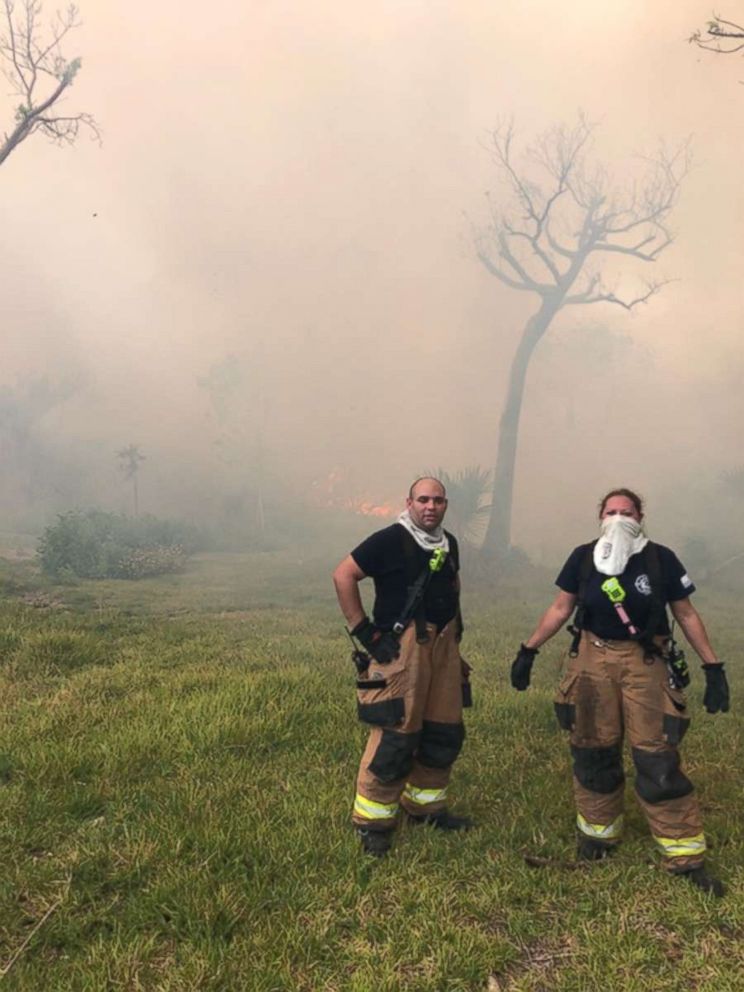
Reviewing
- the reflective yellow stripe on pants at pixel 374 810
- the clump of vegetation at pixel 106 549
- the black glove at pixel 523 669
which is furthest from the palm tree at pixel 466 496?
the reflective yellow stripe on pants at pixel 374 810

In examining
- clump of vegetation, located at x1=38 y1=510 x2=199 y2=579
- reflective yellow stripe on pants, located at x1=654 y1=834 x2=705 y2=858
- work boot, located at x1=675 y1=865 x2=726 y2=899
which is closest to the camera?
work boot, located at x1=675 y1=865 x2=726 y2=899

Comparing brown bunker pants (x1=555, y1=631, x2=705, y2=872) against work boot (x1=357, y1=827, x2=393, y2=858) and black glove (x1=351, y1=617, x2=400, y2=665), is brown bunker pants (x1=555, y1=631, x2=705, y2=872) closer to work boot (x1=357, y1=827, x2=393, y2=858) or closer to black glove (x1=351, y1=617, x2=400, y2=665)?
black glove (x1=351, y1=617, x2=400, y2=665)

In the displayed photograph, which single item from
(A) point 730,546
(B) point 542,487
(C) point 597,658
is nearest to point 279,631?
(C) point 597,658

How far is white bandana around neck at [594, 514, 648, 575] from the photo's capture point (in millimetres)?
3996

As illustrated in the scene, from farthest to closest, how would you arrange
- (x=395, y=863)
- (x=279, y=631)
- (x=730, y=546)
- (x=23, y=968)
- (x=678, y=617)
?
(x=730, y=546), (x=279, y=631), (x=678, y=617), (x=395, y=863), (x=23, y=968)

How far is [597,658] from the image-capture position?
13.1ft

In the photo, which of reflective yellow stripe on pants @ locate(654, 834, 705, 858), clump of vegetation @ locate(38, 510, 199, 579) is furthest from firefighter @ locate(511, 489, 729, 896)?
clump of vegetation @ locate(38, 510, 199, 579)

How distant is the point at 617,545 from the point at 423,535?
4.06 feet

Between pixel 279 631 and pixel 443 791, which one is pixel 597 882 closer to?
pixel 443 791

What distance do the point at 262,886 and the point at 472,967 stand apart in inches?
46.7

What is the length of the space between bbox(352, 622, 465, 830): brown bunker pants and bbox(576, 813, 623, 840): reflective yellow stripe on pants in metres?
0.94

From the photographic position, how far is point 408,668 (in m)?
4.07

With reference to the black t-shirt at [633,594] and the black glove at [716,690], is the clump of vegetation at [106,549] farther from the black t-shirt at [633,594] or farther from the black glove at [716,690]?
the black glove at [716,690]

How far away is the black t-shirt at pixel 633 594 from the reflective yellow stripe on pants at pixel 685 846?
119 centimetres
